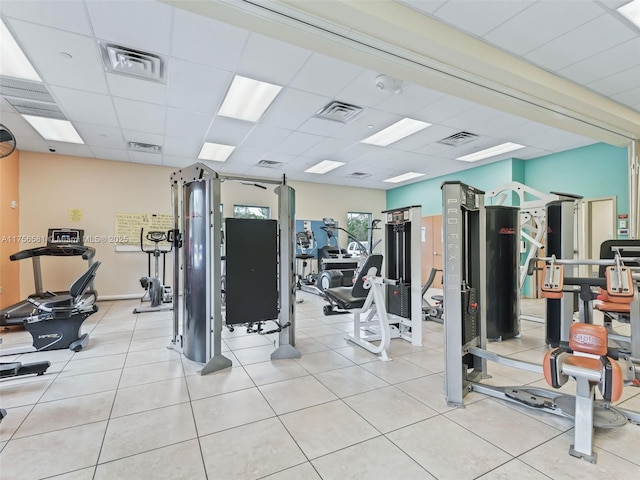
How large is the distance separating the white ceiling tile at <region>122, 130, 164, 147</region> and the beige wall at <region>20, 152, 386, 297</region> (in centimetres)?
179

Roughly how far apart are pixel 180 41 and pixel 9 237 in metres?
5.35

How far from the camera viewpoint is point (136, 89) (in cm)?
Answer: 368

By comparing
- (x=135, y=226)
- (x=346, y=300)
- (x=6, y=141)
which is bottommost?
(x=346, y=300)

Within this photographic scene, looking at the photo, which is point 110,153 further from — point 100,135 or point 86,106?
point 86,106

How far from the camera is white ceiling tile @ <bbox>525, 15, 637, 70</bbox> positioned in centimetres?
280

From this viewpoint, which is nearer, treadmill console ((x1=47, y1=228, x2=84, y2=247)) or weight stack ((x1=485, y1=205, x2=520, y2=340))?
weight stack ((x1=485, y1=205, x2=520, y2=340))

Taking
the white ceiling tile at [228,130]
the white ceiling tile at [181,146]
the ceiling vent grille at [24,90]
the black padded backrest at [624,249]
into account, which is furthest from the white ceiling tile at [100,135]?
the black padded backrest at [624,249]

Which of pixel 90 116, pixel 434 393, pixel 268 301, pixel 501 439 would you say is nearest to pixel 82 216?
pixel 90 116

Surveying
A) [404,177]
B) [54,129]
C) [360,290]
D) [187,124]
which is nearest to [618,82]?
[360,290]

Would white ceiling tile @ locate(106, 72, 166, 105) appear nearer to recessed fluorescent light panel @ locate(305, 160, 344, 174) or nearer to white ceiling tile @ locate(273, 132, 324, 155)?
white ceiling tile @ locate(273, 132, 324, 155)

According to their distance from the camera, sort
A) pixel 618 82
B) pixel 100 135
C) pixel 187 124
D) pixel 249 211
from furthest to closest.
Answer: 1. pixel 249 211
2. pixel 100 135
3. pixel 187 124
4. pixel 618 82

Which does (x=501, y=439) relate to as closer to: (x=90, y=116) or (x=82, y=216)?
(x=90, y=116)

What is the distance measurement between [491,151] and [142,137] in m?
6.83

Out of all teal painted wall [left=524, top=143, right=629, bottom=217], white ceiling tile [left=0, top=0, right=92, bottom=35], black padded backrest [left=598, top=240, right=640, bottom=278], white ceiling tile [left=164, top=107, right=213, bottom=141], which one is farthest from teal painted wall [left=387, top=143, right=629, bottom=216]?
white ceiling tile [left=0, top=0, right=92, bottom=35]
